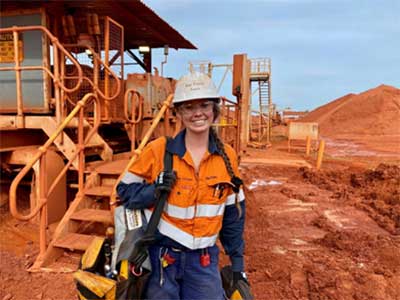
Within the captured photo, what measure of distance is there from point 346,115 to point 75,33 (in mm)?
32206

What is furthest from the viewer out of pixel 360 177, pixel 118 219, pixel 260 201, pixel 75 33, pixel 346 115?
pixel 346 115

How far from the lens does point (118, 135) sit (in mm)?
7527

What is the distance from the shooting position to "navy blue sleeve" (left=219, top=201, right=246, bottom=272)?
2.00 m

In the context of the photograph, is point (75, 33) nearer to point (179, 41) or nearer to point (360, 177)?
point (179, 41)

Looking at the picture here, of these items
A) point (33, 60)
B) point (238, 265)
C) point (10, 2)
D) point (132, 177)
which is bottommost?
point (238, 265)

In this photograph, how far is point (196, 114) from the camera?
5.83 feet

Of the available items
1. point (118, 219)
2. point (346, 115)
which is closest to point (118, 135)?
point (118, 219)

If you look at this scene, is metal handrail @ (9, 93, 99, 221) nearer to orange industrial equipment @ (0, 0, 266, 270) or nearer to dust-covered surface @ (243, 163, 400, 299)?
orange industrial equipment @ (0, 0, 266, 270)

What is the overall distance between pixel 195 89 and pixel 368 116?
1314 inches

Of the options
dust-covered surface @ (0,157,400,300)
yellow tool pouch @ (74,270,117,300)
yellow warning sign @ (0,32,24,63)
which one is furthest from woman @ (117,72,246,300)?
yellow warning sign @ (0,32,24,63)

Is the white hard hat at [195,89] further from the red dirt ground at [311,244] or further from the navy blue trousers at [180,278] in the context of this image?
the red dirt ground at [311,244]

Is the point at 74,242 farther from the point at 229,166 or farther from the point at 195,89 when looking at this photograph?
the point at 195,89

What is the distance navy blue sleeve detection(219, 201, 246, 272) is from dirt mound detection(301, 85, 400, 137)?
2846 cm

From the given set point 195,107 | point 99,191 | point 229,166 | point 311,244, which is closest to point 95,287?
point 229,166
